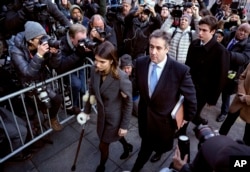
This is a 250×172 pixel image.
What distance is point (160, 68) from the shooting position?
2256 millimetres

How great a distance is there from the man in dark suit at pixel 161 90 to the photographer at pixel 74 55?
1.14 m

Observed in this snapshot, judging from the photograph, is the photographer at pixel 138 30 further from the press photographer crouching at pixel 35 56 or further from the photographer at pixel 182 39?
the press photographer crouching at pixel 35 56

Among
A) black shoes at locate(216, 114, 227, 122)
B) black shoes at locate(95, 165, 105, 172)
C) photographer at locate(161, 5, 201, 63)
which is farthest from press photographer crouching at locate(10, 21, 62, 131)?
black shoes at locate(216, 114, 227, 122)

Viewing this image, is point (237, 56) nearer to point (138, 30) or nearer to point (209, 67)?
point (209, 67)

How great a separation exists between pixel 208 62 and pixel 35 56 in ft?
7.93

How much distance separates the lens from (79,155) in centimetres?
314

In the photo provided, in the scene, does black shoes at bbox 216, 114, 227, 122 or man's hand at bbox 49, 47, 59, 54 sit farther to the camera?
black shoes at bbox 216, 114, 227, 122

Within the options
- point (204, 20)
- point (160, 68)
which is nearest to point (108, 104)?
point (160, 68)

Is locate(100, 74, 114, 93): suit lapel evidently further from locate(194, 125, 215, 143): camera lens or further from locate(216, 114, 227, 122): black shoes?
locate(216, 114, 227, 122): black shoes

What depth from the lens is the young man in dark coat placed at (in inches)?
114

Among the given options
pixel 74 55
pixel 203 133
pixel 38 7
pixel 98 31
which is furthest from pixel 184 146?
pixel 38 7

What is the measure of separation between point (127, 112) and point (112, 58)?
68 centimetres

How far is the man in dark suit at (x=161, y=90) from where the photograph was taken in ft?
7.27

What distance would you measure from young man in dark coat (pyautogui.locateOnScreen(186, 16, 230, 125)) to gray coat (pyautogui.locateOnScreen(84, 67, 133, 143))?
1.32 metres
